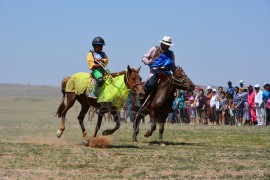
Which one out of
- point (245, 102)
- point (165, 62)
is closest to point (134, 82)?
point (165, 62)

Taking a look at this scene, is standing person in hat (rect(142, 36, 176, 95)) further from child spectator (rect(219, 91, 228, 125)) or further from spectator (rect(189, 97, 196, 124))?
spectator (rect(189, 97, 196, 124))

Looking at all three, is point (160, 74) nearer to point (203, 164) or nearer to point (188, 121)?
point (203, 164)

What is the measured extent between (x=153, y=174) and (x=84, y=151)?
359cm

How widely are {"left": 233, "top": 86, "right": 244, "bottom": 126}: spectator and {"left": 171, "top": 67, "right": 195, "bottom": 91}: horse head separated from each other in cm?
1164

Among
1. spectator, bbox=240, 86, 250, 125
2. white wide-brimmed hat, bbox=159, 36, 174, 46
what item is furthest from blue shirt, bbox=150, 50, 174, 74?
spectator, bbox=240, 86, 250, 125

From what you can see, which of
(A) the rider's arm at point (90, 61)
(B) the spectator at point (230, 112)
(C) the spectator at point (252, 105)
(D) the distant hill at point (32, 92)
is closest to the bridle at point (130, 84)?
(A) the rider's arm at point (90, 61)

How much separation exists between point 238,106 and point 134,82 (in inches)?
537

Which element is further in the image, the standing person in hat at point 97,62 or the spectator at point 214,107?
the spectator at point 214,107

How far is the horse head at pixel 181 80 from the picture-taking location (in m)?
18.0

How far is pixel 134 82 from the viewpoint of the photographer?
16.5 m

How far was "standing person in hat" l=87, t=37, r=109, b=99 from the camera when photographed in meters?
16.7

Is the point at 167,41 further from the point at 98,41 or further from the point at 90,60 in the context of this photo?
the point at 90,60

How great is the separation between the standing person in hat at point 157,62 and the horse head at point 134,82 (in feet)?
5.00

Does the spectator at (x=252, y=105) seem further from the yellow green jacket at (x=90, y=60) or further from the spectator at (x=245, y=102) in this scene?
the yellow green jacket at (x=90, y=60)
